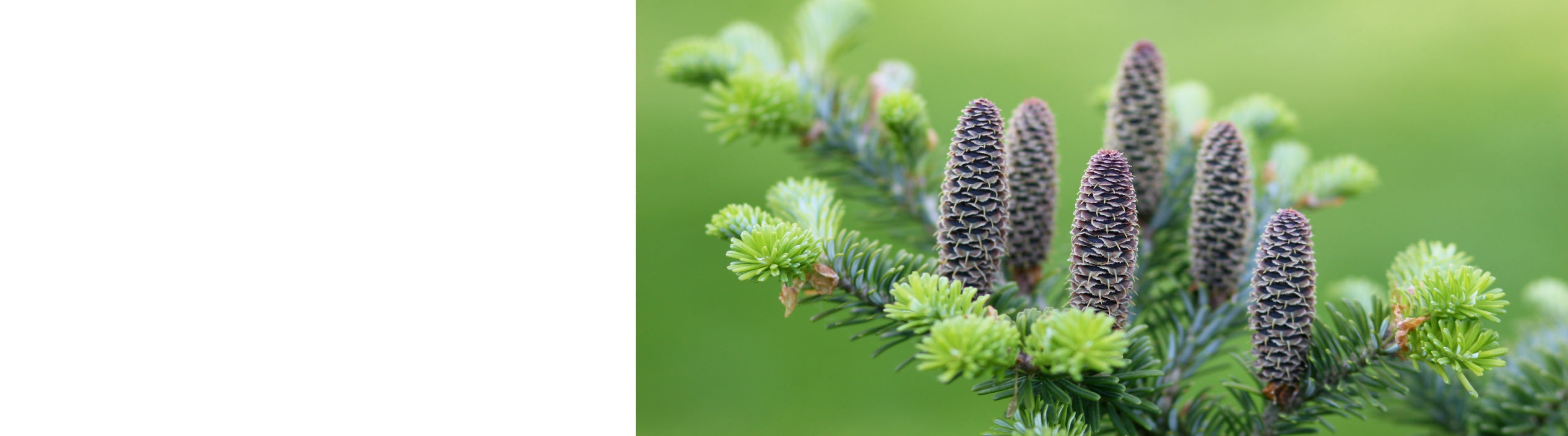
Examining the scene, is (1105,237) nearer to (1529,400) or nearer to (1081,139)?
(1529,400)

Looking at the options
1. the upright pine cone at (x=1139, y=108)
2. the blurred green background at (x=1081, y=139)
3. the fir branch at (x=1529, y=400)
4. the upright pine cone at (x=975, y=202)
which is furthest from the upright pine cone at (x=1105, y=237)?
the blurred green background at (x=1081, y=139)

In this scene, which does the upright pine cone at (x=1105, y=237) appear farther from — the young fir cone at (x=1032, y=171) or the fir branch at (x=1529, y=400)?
the fir branch at (x=1529, y=400)

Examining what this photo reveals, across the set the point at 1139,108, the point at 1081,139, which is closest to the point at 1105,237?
the point at 1139,108

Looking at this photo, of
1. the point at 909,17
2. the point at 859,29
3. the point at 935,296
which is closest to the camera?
the point at 935,296

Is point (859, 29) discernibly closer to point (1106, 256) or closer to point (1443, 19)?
point (1106, 256)

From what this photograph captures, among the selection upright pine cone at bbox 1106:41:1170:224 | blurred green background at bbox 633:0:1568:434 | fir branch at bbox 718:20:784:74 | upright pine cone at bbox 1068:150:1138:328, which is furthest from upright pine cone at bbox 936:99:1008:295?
blurred green background at bbox 633:0:1568:434

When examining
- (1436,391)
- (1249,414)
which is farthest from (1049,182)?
(1436,391)
